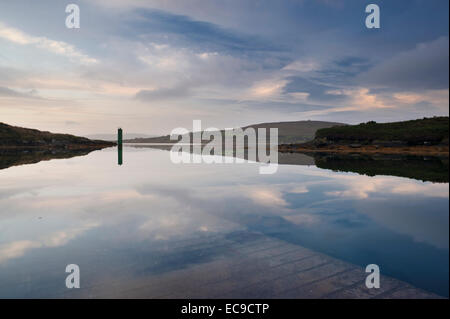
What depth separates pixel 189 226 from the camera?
9.74 meters

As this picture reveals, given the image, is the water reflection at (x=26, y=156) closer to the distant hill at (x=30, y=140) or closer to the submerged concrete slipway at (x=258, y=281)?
the submerged concrete slipway at (x=258, y=281)

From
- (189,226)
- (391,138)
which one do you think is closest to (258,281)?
(189,226)

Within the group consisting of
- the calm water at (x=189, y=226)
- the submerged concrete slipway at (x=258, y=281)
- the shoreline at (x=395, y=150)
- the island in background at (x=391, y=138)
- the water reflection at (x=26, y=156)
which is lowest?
the submerged concrete slipway at (x=258, y=281)

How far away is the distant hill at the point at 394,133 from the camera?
175ft

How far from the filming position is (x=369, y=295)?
5375 millimetres

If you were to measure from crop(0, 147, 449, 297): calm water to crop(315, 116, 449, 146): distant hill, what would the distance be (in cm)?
4459

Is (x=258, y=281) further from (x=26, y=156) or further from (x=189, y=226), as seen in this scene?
(x=26, y=156)

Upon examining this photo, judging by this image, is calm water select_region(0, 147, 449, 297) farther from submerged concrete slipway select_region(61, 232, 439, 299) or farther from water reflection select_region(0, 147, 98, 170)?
water reflection select_region(0, 147, 98, 170)

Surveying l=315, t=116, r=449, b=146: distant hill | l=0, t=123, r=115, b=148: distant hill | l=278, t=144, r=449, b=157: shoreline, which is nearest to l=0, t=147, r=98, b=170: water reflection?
l=0, t=123, r=115, b=148: distant hill

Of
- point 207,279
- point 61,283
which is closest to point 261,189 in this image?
point 207,279

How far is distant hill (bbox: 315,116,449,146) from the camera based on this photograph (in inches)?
2103

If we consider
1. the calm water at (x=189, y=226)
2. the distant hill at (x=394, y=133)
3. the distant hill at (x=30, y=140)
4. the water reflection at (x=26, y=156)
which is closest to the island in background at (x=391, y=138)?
the distant hill at (x=394, y=133)

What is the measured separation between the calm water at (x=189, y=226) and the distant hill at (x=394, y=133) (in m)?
44.6
